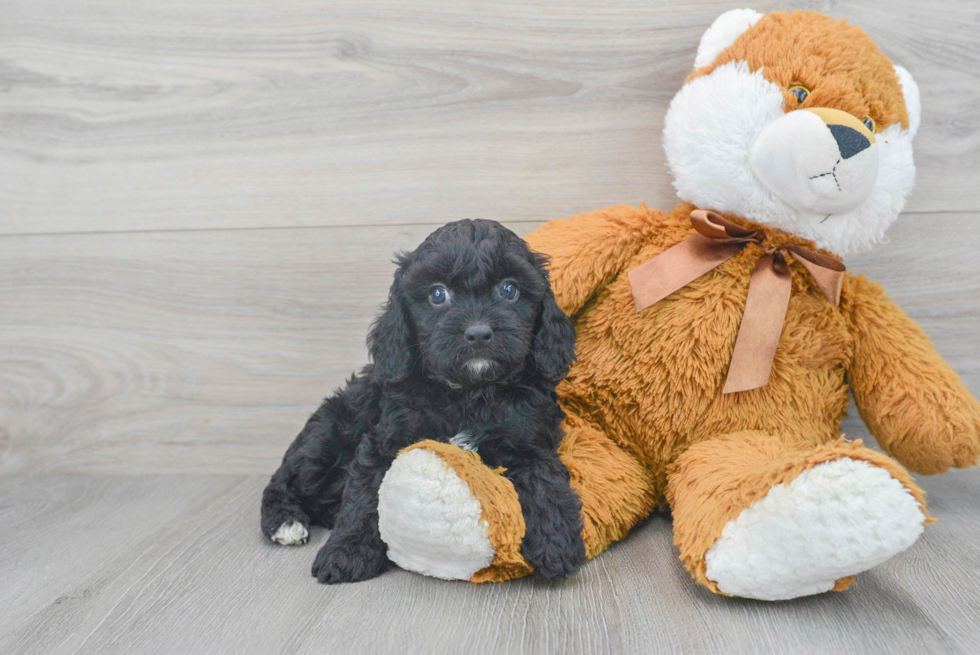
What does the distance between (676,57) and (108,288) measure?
53.1 inches

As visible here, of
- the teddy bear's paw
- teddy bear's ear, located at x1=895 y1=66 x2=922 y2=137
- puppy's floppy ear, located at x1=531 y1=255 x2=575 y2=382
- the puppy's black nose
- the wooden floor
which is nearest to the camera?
the teddy bear's paw

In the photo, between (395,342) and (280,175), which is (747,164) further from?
(280,175)

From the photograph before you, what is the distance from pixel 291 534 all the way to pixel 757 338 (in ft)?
2.79

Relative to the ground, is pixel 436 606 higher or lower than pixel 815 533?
lower

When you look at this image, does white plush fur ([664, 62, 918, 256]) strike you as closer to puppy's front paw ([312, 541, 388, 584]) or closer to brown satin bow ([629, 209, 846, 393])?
brown satin bow ([629, 209, 846, 393])

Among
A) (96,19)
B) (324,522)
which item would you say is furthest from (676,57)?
(96,19)

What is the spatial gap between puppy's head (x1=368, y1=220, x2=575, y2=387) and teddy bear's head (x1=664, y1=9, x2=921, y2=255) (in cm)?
38

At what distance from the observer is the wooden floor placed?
4.78 ft

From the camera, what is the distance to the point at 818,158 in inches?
42.4

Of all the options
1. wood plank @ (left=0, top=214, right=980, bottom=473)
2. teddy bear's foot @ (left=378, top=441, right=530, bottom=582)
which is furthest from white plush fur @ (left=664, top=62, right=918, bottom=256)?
teddy bear's foot @ (left=378, top=441, right=530, bottom=582)

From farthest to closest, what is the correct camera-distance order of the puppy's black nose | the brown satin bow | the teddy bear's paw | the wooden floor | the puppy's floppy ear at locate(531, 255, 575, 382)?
1. the wooden floor
2. the brown satin bow
3. the puppy's floppy ear at locate(531, 255, 575, 382)
4. the puppy's black nose
5. the teddy bear's paw

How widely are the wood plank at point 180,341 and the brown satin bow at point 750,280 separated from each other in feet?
1.29

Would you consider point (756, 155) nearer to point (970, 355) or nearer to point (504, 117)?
point (504, 117)

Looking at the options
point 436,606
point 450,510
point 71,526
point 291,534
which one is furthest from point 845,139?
point 71,526
